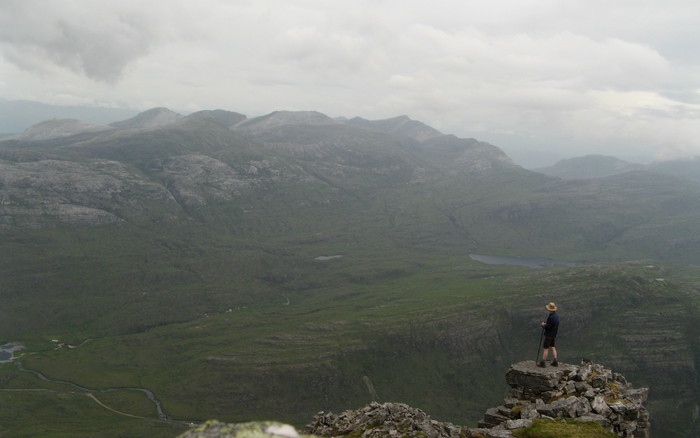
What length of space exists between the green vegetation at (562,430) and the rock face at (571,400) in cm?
145

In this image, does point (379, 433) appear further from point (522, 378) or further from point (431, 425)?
point (522, 378)

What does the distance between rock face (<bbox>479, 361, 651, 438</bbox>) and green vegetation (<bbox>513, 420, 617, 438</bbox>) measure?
4.77 feet

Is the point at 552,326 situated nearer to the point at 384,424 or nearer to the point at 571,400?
the point at 571,400

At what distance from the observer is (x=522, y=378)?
5269 centimetres

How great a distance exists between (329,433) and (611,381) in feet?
123

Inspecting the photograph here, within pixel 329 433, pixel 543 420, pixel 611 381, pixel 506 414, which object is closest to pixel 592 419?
pixel 543 420

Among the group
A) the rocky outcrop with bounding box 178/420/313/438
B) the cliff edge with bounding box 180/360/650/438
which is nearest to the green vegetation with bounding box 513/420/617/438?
the cliff edge with bounding box 180/360/650/438

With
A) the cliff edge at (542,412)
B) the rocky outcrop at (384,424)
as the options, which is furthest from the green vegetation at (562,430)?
the rocky outcrop at (384,424)

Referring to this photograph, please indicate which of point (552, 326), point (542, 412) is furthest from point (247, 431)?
point (552, 326)

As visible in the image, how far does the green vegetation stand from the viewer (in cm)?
3553

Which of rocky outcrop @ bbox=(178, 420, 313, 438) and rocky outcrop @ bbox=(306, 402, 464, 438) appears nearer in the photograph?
rocky outcrop @ bbox=(178, 420, 313, 438)

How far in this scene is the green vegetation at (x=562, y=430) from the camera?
3553cm

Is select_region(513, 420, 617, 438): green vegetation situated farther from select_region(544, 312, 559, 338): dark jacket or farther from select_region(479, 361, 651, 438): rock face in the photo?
select_region(544, 312, 559, 338): dark jacket

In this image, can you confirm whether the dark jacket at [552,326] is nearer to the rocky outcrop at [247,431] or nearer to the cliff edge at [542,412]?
the cliff edge at [542,412]
